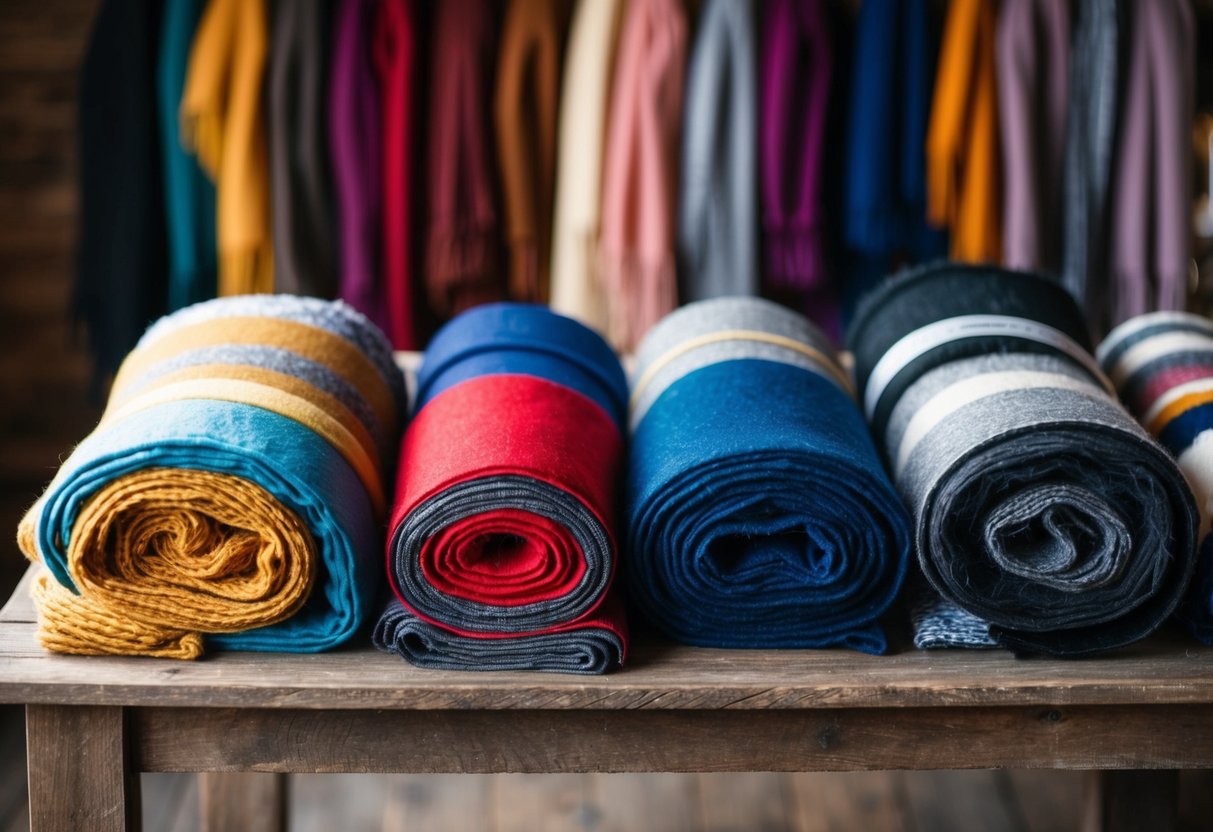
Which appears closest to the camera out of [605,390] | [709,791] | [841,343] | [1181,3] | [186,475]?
[186,475]

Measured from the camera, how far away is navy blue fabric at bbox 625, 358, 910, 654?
3.07 feet

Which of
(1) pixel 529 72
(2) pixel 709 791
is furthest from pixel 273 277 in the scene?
(2) pixel 709 791

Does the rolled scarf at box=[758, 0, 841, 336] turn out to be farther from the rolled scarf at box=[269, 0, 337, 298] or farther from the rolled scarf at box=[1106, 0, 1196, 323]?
the rolled scarf at box=[269, 0, 337, 298]

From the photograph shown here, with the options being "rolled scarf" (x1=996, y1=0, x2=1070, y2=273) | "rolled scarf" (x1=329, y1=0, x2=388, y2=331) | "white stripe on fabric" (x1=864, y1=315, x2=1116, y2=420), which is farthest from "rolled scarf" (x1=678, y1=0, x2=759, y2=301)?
"white stripe on fabric" (x1=864, y1=315, x2=1116, y2=420)

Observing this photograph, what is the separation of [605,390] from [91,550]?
19.1 inches

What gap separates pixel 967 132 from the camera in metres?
2.12

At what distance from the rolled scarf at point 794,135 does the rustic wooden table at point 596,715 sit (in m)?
1.25

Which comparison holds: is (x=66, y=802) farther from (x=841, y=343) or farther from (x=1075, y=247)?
(x=1075, y=247)

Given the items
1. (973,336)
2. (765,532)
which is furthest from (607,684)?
(973,336)

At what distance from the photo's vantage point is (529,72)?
7.06ft

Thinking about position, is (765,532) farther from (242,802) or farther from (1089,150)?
(1089,150)

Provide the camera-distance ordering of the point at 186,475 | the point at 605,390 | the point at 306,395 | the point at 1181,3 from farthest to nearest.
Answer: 1. the point at 1181,3
2. the point at 605,390
3. the point at 306,395
4. the point at 186,475

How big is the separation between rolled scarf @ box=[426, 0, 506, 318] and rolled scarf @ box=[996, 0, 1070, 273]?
2.89 feet

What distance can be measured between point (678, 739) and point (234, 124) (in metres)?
1.49
